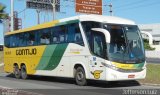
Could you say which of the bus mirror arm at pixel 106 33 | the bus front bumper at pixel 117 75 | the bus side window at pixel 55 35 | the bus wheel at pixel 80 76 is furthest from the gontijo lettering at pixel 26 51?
the bus front bumper at pixel 117 75

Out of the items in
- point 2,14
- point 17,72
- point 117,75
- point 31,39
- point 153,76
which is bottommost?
point 17,72

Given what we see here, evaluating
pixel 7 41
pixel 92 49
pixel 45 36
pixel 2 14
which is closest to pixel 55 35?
pixel 45 36

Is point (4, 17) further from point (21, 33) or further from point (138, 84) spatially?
point (138, 84)

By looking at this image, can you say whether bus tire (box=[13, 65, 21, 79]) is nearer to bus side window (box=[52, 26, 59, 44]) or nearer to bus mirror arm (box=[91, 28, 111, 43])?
bus side window (box=[52, 26, 59, 44])

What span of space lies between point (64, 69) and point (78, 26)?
9.14 ft

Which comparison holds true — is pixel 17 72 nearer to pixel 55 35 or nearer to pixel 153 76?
pixel 55 35

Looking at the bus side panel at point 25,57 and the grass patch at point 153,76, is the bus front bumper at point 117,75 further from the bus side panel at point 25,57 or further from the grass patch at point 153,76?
the bus side panel at point 25,57

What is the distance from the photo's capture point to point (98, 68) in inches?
779

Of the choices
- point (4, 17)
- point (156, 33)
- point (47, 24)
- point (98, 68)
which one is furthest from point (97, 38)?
point (156, 33)

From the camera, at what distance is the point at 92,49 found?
20.1 m

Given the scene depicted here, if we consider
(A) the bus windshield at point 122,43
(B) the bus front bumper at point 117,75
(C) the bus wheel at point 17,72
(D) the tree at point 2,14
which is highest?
(D) the tree at point 2,14

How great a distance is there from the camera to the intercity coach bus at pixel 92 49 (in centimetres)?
1941

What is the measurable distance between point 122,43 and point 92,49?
1.43 metres

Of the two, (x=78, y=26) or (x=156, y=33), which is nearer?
(x=78, y=26)
